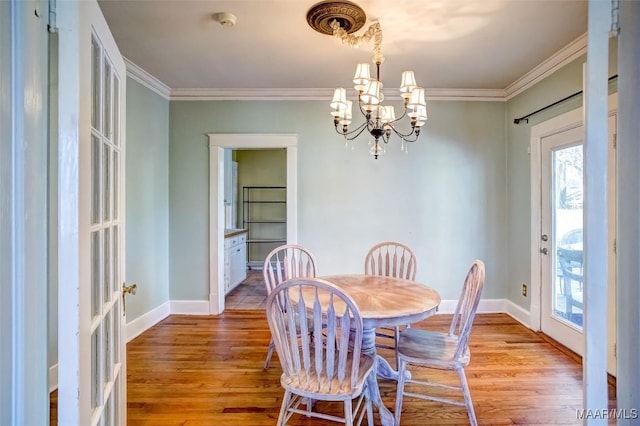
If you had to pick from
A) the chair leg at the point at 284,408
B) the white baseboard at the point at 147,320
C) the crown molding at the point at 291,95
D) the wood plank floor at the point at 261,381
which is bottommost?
the wood plank floor at the point at 261,381

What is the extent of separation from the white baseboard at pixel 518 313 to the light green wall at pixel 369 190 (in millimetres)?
279

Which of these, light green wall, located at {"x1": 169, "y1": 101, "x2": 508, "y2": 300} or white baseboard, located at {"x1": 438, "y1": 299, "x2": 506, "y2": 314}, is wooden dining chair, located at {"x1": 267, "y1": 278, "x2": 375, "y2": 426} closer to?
light green wall, located at {"x1": 169, "y1": 101, "x2": 508, "y2": 300}

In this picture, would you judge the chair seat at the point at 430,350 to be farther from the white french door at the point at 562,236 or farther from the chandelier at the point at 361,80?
the white french door at the point at 562,236

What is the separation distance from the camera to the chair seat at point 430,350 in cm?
184

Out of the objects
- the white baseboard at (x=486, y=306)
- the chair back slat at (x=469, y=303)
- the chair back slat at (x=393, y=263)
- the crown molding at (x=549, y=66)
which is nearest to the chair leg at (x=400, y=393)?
the chair back slat at (x=469, y=303)

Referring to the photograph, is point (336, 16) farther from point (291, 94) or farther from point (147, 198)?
point (147, 198)

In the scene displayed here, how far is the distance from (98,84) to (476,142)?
3773 millimetres

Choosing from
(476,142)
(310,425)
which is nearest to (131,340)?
(310,425)

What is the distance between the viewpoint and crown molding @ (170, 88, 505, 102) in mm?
3760

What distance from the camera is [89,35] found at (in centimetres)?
97

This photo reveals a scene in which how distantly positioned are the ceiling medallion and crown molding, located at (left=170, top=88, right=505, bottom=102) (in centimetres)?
138

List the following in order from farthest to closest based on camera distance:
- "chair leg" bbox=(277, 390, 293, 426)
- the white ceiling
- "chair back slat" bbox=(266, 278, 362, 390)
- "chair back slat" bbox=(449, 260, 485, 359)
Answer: the white ceiling < "chair back slat" bbox=(449, 260, 485, 359) < "chair leg" bbox=(277, 390, 293, 426) < "chair back slat" bbox=(266, 278, 362, 390)

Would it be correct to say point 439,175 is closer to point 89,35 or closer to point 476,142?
point 476,142

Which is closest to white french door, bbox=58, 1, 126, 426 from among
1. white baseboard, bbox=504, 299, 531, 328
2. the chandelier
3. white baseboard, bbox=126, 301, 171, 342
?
the chandelier
